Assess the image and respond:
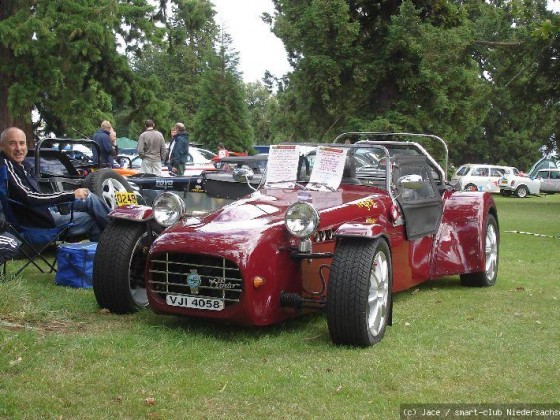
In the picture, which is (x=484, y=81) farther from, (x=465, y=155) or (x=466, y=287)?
(x=465, y=155)

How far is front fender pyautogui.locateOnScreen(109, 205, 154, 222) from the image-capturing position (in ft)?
22.7

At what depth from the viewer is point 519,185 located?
1572 inches

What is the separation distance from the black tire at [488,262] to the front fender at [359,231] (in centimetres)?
315

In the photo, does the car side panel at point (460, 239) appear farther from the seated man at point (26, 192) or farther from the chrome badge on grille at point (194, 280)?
the seated man at point (26, 192)

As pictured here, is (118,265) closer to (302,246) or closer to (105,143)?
(302,246)

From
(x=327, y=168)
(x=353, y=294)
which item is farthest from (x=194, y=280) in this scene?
(x=327, y=168)

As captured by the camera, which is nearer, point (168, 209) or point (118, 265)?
point (118, 265)

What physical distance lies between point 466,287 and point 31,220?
16.1ft

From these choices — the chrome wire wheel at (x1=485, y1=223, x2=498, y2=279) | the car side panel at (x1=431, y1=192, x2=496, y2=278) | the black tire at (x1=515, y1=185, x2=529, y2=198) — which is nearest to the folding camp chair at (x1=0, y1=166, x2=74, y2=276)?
the car side panel at (x1=431, y1=192, x2=496, y2=278)

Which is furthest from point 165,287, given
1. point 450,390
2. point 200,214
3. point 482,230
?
point 482,230

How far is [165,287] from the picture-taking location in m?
6.25

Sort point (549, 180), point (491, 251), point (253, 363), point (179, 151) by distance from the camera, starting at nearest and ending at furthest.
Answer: point (253, 363) < point (491, 251) < point (179, 151) < point (549, 180)

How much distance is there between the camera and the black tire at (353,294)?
577 cm

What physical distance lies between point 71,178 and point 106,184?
28.4 inches
